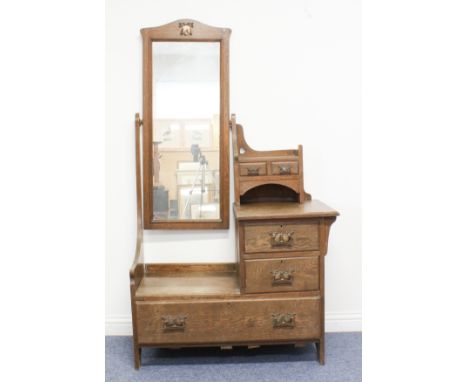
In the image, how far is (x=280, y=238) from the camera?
6.19 feet

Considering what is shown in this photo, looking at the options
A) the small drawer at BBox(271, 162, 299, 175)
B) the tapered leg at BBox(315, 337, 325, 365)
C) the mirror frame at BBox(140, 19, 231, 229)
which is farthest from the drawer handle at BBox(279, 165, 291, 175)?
the tapered leg at BBox(315, 337, 325, 365)

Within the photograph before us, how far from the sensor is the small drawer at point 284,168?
85.7 inches

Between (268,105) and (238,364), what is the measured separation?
1414mm

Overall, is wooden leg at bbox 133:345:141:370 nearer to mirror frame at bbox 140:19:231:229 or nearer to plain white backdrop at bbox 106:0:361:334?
plain white backdrop at bbox 106:0:361:334

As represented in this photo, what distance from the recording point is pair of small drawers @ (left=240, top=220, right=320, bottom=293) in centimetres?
189

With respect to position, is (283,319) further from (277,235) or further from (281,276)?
(277,235)

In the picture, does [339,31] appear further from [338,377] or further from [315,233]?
[338,377]

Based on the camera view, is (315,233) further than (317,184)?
No

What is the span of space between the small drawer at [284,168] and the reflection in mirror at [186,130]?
0.33 m

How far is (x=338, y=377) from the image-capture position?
1926mm

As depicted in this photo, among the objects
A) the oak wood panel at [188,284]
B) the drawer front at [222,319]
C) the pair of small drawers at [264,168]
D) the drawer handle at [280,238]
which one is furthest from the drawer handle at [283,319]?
the pair of small drawers at [264,168]

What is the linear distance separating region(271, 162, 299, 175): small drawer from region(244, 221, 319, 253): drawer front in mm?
386

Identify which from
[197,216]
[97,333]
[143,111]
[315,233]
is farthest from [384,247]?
[143,111]

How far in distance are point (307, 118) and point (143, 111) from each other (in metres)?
0.94
